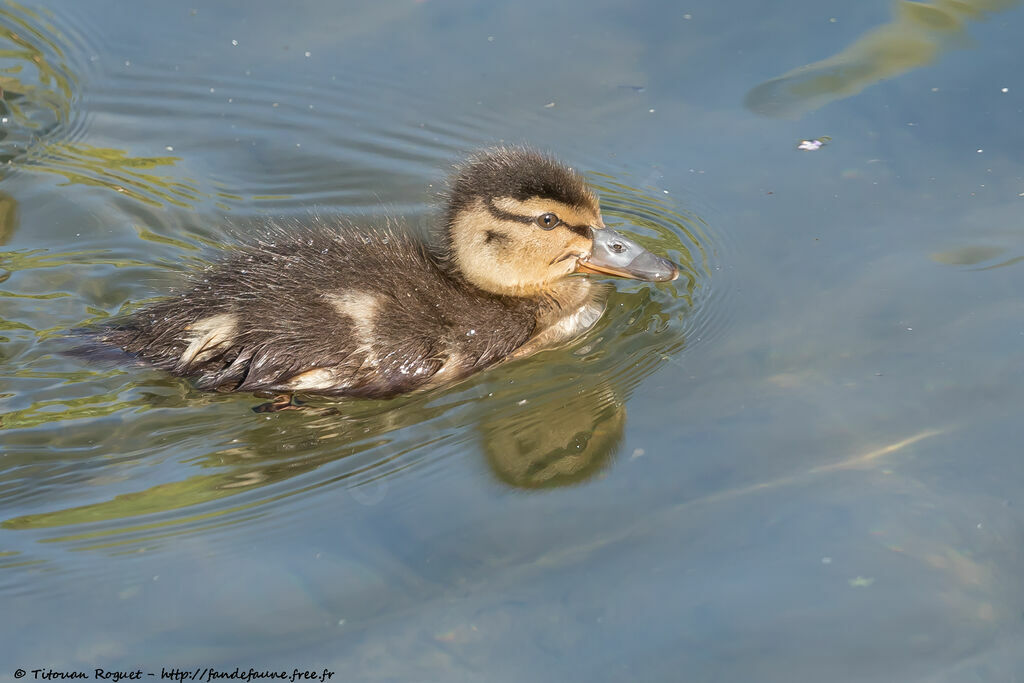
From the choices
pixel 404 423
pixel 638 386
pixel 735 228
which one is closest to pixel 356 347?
pixel 404 423

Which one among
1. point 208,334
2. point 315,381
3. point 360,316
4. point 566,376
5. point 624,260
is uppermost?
point 208,334

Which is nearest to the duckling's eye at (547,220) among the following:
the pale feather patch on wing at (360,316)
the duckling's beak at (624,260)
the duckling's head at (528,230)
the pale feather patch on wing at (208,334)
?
the duckling's head at (528,230)

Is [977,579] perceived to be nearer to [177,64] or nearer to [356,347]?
[356,347]

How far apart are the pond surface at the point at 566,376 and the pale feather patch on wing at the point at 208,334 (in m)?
0.13

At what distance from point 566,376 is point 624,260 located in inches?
19.0

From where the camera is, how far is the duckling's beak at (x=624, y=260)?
13.0 ft

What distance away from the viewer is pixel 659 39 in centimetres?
509

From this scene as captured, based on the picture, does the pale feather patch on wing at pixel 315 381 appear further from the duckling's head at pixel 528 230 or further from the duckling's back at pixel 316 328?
the duckling's head at pixel 528 230

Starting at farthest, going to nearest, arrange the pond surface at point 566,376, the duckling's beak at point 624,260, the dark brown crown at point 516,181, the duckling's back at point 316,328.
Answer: the duckling's beak at point 624,260 → the dark brown crown at point 516,181 → the duckling's back at point 316,328 → the pond surface at point 566,376

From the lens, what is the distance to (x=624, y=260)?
157 inches

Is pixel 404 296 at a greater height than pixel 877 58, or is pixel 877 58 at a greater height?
pixel 404 296

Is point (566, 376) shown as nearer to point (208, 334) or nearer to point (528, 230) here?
point (528, 230)

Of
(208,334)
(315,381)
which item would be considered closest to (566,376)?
(315,381)

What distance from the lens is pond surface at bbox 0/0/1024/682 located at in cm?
274
